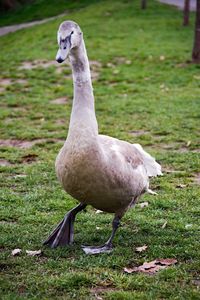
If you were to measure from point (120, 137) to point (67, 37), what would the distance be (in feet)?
15.0

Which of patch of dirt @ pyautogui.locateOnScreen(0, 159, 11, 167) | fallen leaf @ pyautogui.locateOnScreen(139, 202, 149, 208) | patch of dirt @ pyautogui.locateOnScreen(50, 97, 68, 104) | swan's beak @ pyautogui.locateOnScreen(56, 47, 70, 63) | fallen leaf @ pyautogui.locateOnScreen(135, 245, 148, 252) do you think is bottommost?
patch of dirt @ pyautogui.locateOnScreen(50, 97, 68, 104)

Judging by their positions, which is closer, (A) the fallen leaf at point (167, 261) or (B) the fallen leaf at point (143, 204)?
(A) the fallen leaf at point (167, 261)

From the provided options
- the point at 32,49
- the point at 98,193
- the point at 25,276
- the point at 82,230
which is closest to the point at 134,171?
the point at 98,193

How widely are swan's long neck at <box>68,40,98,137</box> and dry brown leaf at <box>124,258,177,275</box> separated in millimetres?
984

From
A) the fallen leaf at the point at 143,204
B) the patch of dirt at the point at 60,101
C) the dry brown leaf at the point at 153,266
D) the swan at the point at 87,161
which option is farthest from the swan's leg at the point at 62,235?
the patch of dirt at the point at 60,101

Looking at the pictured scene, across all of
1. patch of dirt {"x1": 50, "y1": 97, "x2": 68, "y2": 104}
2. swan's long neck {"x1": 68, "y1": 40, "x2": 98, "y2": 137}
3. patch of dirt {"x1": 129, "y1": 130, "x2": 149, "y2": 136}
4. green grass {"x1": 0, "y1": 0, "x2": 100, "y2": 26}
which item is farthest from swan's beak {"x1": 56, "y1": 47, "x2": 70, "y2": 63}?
green grass {"x1": 0, "y1": 0, "x2": 100, "y2": 26}

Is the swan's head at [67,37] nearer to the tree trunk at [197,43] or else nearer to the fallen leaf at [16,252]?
the fallen leaf at [16,252]

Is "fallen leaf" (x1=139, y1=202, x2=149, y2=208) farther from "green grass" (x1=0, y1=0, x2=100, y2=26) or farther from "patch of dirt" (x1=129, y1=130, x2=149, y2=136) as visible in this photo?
"green grass" (x1=0, y1=0, x2=100, y2=26)

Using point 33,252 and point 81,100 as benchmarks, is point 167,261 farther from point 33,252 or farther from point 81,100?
point 81,100

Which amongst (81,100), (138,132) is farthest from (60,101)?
(81,100)

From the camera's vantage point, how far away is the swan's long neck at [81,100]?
14.8 feet

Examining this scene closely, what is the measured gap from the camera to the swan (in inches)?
175

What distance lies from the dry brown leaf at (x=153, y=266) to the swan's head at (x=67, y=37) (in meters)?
1.54

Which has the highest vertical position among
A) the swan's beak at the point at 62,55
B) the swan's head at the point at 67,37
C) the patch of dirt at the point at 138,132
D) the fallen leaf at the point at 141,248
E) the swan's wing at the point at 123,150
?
the swan's head at the point at 67,37
